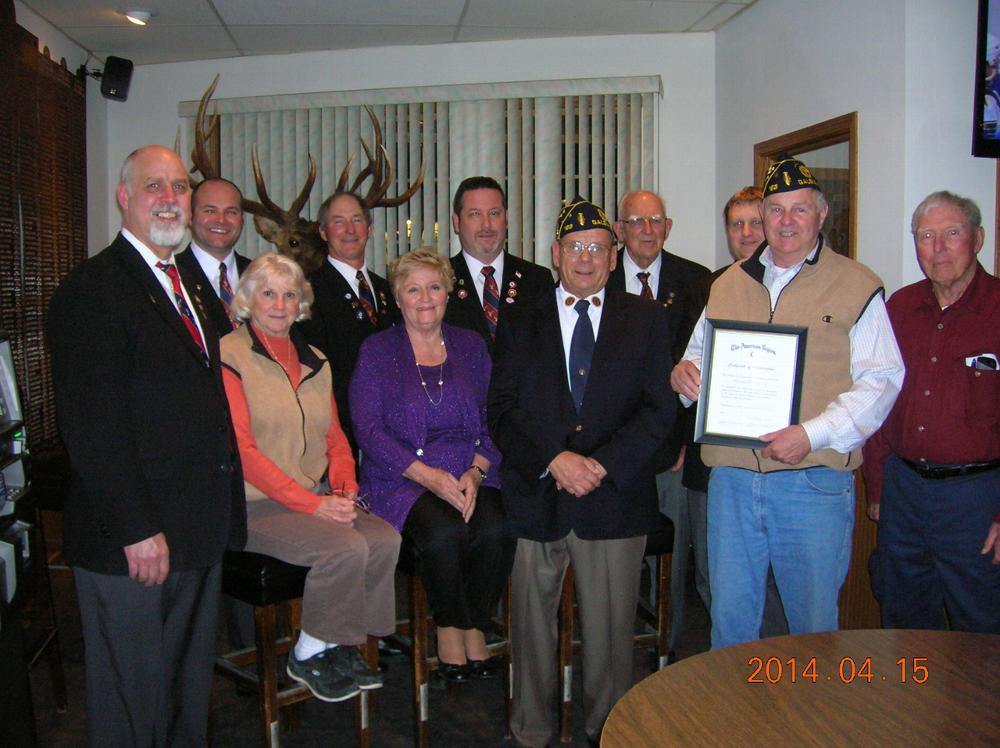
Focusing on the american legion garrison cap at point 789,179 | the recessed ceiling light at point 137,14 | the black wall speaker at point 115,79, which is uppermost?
the recessed ceiling light at point 137,14

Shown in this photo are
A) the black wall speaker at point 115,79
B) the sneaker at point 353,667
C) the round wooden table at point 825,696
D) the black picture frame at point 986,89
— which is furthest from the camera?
the black wall speaker at point 115,79

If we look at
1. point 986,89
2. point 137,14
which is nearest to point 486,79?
point 137,14

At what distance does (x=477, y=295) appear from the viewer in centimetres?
328

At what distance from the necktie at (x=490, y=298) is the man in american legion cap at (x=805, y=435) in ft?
3.66

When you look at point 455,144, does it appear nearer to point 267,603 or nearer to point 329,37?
point 329,37

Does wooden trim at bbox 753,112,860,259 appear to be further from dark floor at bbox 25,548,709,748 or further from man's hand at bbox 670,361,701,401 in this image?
dark floor at bbox 25,548,709,748

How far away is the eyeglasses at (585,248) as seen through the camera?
2.48 meters

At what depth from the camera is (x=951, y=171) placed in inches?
134

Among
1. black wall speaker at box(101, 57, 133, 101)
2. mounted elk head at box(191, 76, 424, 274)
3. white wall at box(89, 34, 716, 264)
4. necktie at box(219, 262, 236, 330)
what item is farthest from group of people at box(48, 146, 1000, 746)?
black wall speaker at box(101, 57, 133, 101)

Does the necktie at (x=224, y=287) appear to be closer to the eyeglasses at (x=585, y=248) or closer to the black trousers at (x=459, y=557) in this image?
the black trousers at (x=459, y=557)

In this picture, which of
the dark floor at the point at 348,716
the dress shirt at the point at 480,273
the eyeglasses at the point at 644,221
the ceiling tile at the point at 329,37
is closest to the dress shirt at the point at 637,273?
the eyeglasses at the point at 644,221

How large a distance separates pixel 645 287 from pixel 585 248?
3.33ft

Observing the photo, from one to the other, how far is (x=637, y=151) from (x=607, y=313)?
10.7 ft

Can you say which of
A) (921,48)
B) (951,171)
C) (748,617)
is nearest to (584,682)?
(748,617)
